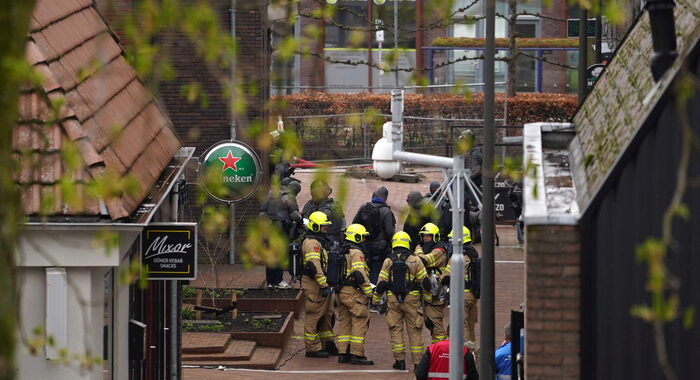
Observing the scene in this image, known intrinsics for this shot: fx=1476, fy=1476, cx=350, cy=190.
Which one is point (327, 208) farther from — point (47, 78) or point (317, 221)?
point (47, 78)

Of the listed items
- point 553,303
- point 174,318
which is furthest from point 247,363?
point 553,303

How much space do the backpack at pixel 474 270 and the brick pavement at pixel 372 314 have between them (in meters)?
0.65

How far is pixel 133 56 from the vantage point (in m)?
7.10

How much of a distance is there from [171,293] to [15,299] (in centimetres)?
1059

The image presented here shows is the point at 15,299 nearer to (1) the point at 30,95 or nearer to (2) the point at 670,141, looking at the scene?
(2) the point at 670,141

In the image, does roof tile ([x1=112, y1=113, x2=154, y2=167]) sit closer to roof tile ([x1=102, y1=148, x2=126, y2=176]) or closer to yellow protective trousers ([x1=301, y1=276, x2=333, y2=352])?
roof tile ([x1=102, y1=148, x2=126, y2=176])

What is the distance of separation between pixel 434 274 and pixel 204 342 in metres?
3.19

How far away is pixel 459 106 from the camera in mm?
39531

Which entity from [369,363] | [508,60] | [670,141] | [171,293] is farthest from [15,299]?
[508,60]

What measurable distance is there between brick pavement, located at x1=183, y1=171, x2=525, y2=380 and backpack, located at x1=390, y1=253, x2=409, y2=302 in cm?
59

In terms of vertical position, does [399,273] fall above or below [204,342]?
above

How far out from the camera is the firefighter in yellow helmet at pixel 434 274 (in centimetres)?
1897

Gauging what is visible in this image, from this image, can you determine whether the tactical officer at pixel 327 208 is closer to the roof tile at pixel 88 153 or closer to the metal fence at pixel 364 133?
the roof tile at pixel 88 153

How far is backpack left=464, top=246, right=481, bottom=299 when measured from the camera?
19078 mm
